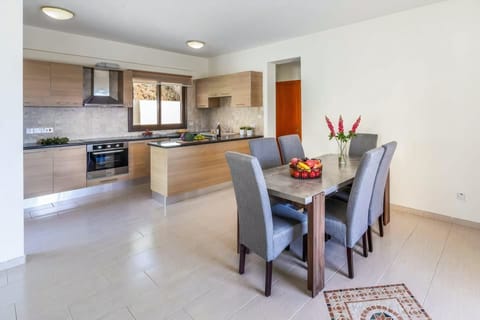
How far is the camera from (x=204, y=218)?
3561mm

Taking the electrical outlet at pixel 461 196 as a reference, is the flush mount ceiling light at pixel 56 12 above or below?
above

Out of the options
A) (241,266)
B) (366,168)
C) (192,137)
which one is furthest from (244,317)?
(192,137)

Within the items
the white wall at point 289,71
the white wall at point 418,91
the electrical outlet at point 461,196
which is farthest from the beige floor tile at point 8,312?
the white wall at point 289,71

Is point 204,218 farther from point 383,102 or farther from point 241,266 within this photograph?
point 383,102

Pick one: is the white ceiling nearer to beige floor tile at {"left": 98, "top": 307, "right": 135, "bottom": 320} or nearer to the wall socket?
the wall socket

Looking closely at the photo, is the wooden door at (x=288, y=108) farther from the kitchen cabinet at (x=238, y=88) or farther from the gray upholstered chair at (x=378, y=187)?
the gray upholstered chair at (x=378, y=187)

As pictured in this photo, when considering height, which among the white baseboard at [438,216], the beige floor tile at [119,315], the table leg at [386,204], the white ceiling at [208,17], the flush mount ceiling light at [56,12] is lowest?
the beige floor tile at [119,315]

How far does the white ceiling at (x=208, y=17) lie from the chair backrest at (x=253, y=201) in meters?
2.34

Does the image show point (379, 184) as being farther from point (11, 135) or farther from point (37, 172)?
point (37, 172)

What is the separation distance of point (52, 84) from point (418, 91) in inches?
204

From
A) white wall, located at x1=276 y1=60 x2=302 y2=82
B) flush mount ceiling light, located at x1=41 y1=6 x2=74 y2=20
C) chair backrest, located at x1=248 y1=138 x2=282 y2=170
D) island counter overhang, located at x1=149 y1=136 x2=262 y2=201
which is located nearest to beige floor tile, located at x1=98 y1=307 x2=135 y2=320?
chair backrest, located at x1=248 y1=138 x2=282 y2=170

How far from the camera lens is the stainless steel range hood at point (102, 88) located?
181 inches

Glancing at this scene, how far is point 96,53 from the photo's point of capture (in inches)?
191

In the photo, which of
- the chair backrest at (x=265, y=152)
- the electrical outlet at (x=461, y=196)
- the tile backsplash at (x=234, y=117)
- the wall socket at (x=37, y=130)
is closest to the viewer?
the chair backrest at (x=265, y=152)
